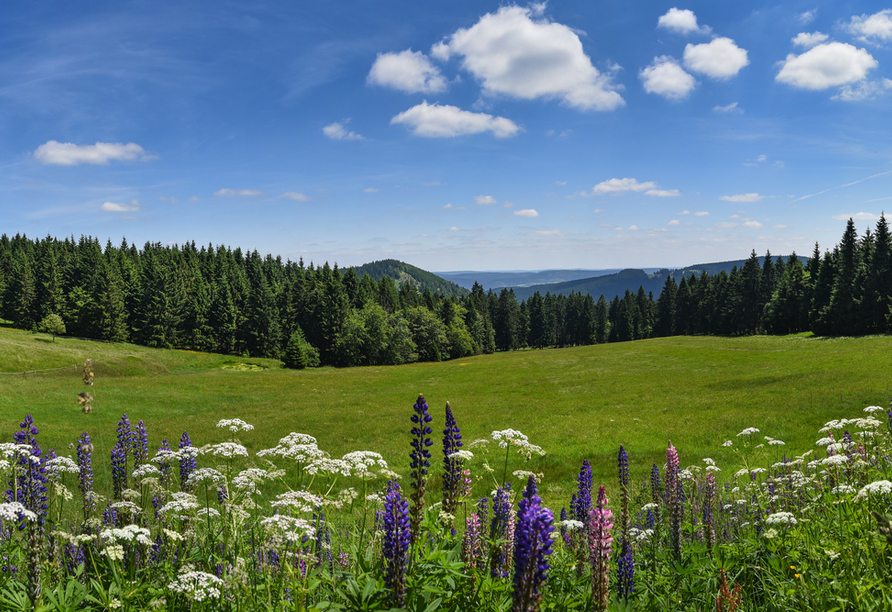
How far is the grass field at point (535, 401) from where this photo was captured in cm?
2214

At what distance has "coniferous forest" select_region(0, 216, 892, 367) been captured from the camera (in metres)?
76.2

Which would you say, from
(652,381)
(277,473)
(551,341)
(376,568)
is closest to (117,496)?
(277,473)

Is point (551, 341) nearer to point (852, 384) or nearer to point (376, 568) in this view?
point (852, 384)

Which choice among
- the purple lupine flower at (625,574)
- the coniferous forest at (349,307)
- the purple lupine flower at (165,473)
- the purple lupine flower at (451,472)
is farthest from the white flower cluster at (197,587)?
the coniferous forest at (349,307)

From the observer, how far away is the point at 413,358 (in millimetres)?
95750

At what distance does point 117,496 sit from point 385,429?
25044 millimetres

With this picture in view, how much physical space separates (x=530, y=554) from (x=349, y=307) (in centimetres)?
9921

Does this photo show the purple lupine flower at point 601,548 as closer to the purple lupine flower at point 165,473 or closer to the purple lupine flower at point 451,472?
the purple lupine flower at point 451,472

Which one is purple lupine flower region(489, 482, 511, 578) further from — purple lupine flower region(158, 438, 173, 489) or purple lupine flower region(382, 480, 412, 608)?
purple lupine flower region(158, 438, 173, 489)

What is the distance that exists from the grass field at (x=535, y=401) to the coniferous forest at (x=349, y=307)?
72.0 ft

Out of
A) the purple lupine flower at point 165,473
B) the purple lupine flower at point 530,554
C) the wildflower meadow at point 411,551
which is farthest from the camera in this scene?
the purple lupine flower at point 165,473

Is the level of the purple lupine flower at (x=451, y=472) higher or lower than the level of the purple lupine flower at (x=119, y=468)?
higher

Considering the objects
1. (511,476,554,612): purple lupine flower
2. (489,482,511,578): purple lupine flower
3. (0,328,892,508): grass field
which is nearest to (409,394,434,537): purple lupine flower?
(489,482,511,578): purple lupine flower

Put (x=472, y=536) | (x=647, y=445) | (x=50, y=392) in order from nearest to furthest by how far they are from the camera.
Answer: (x=472, y=536), (x=647, y=445), (x=50, y=392)
